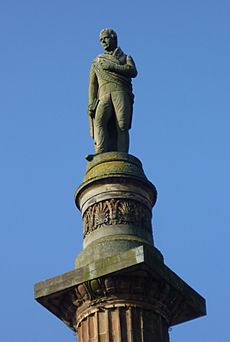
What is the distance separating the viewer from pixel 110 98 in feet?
67.2

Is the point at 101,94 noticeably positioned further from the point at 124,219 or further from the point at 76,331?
the point at 76,331

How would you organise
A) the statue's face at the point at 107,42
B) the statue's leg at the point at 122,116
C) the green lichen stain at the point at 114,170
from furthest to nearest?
the statue's face at the point at 107,42 < the statue's leg at the point at 122,116 < the green lichen stain at the point at 114,170

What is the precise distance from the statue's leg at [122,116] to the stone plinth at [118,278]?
1002 millimetres

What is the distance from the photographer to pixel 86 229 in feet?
61.5

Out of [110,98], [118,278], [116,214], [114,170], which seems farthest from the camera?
[110,98]

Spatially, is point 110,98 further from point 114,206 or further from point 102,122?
point 114,206

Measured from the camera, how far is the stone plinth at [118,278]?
17.0 metres

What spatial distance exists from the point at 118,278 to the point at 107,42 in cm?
624

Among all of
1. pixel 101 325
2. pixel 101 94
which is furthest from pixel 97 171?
pixel 101 325

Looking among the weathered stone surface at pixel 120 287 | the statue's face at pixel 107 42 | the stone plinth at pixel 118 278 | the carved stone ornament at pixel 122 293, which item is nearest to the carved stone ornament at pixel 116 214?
the stone plinth at pixel 118 278

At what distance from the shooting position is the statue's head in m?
21.2

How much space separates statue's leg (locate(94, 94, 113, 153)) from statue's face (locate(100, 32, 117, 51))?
133 cm

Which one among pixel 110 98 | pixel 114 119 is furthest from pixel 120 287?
pixel 110 98

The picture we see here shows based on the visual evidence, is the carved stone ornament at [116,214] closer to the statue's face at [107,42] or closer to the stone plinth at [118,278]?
the stone plinth at [118,278]
